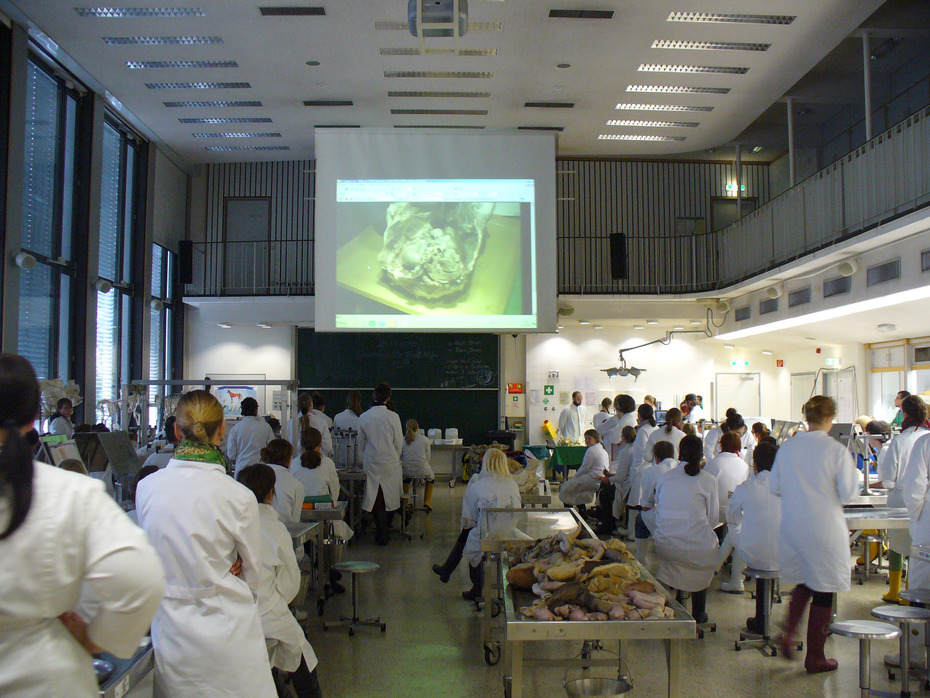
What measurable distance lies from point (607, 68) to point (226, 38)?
4.75 metres

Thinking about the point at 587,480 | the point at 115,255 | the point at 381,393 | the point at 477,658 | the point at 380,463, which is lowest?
the point at 477,658

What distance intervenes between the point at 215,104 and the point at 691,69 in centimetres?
673

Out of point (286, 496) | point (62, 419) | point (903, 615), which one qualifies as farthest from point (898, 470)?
point (62, 419)

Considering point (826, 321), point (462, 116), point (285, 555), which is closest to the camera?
point (285, 555)

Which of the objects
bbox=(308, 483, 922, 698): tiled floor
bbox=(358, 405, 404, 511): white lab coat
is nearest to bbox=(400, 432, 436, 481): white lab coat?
bbox=(358, 405, 404, 511): white lab coat

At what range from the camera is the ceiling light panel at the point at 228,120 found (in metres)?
11.2

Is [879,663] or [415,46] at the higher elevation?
[415,46]

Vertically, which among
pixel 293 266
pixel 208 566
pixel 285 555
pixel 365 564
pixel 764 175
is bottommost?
pixel 365 564

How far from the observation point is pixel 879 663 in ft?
14.3

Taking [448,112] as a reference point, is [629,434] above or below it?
below

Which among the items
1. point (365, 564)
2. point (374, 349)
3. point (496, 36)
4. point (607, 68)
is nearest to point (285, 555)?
point (365, 564)

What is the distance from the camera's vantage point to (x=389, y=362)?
44.9 feet

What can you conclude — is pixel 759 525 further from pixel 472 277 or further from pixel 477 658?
pixel 472 277

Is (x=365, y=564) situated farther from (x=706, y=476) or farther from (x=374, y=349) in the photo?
(x=374, y=349)
